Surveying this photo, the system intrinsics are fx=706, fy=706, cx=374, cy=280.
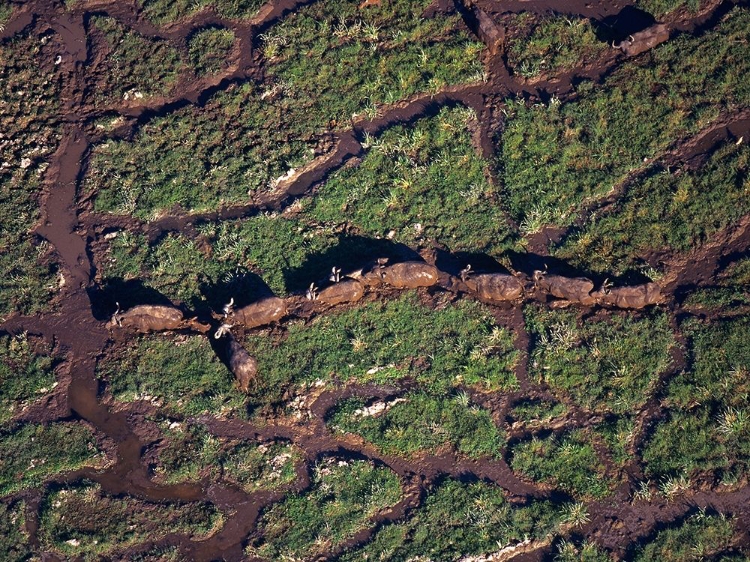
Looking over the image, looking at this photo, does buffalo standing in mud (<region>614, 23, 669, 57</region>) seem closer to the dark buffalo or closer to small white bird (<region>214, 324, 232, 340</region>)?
small white bird (<region>214, 324, 232, 340</region>)

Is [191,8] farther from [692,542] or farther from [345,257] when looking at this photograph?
[692,542]

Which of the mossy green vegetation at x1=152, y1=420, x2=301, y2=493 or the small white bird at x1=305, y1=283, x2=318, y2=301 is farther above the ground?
the small white bird at x1=305, y1=283, x2=318, y2=301

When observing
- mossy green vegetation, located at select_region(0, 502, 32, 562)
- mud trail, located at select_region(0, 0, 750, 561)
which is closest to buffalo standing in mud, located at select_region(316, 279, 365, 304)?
mud trail, located at select_region(0, 0, 750, 561)

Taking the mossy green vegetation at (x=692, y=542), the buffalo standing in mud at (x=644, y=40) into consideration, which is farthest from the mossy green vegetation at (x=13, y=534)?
the buffalo standing in mud at (x=644, y=40)

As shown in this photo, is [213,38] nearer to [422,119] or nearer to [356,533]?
[422,119]

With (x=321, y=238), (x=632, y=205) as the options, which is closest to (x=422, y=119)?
(x=321, y=238)

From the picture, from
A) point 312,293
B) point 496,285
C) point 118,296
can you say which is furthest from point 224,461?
point 496,285

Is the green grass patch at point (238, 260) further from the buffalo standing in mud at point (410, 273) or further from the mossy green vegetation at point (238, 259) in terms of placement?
the buffalo standing in mud at point (410, 273)
